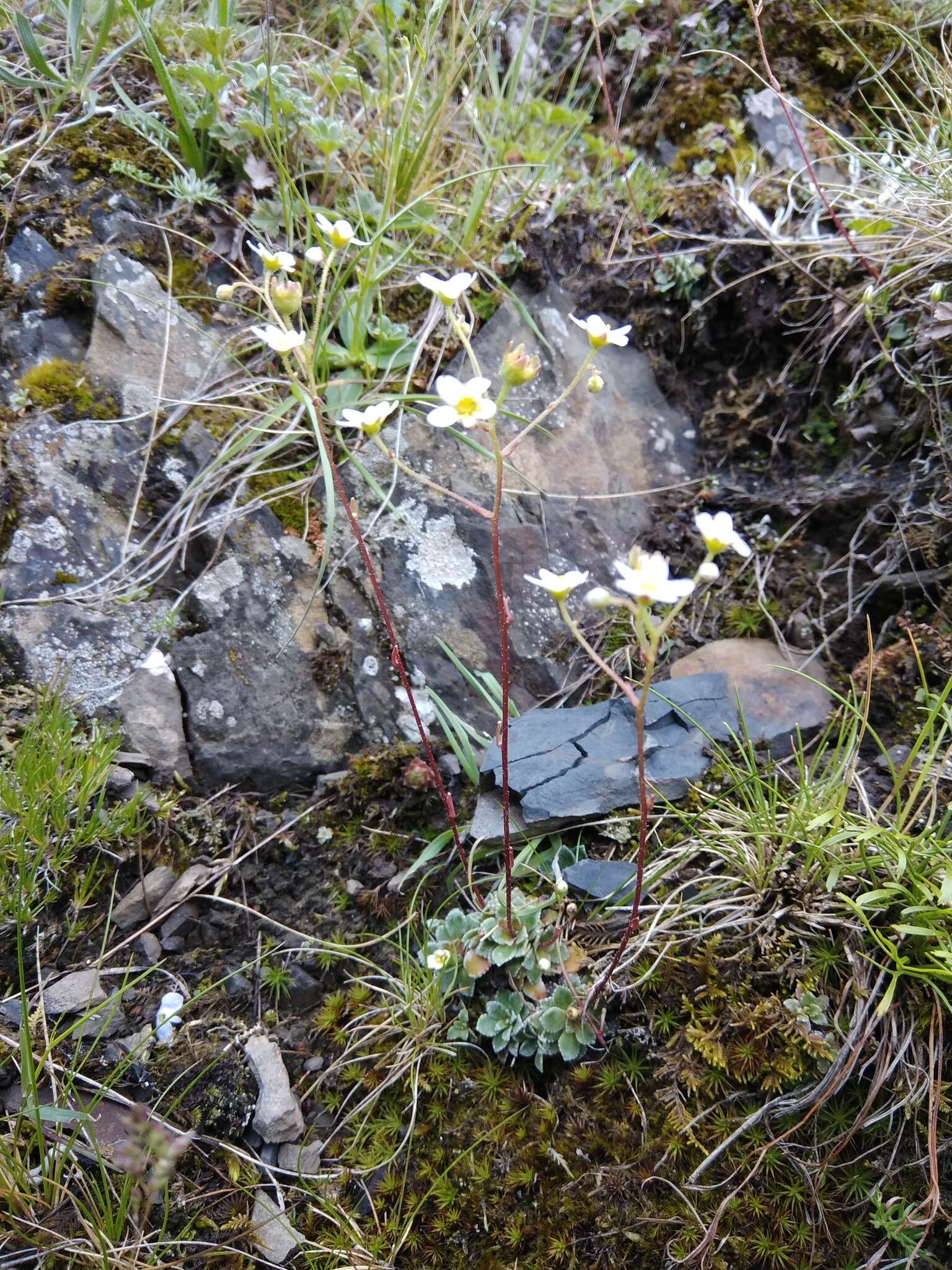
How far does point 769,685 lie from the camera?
231cm

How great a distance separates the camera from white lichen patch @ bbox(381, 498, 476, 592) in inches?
95.8

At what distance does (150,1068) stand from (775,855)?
1493 mm

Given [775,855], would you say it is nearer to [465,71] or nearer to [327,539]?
[327,539]

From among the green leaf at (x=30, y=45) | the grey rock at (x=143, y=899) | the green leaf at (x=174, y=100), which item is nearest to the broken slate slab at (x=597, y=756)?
the grey rock at (x=143, y=899)

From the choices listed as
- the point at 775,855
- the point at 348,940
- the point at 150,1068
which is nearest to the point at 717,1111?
the point at 775,855

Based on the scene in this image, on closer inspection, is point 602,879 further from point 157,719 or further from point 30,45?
point 30,45

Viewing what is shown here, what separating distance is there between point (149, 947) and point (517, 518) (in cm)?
167

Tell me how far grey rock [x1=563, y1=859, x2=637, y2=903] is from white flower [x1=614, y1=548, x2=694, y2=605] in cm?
90

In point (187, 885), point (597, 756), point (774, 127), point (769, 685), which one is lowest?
point (187, 885)

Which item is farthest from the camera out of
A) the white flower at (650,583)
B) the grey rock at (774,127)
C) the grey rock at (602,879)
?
the grey rock at (774,127)

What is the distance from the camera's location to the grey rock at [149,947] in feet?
6.17

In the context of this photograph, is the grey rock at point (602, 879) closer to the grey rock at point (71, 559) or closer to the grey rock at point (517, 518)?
the grey rock at point (517, 518)

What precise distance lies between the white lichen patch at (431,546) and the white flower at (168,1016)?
1319mm

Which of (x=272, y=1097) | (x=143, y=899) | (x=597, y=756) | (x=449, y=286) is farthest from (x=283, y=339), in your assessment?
(x=272, y=1097)
